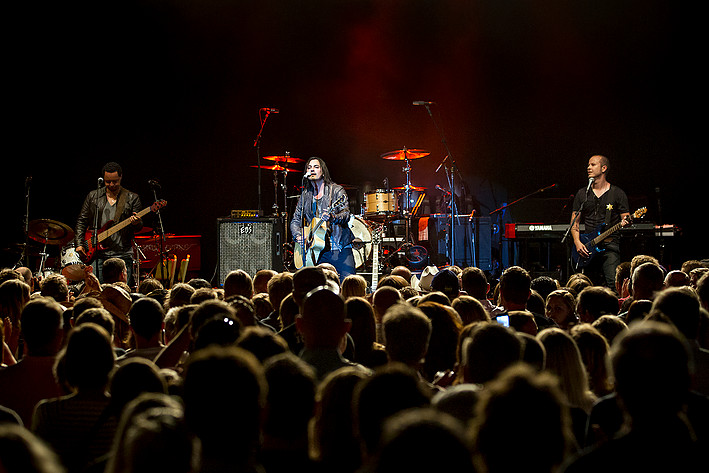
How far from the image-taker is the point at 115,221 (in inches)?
374

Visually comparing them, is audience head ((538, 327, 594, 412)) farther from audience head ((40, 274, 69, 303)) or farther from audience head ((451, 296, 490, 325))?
audience head ((40, 274, 69, 303))

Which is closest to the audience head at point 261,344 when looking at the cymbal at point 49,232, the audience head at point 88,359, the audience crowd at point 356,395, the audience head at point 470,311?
the audience crowd at point 356,395

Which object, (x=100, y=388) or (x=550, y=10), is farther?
(x=550, y=10)

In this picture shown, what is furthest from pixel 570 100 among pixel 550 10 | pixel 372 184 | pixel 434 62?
pixel 372 184

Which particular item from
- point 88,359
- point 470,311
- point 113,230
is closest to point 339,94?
point 113,230

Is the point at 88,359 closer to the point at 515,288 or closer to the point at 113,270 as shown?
the point at 515,288

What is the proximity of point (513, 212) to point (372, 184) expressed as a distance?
3.22m

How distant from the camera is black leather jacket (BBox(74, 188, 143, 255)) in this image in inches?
370

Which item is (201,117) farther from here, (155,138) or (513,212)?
(513,212)

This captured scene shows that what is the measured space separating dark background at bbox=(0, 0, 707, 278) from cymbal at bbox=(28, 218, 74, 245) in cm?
267

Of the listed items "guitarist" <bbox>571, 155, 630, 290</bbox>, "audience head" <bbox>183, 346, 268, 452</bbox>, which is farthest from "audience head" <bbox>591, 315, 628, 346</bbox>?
"guitarist" <bbox>571, 155, 630, 290</bbox>

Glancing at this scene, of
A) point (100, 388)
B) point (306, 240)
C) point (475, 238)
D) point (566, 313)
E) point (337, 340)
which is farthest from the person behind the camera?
point (475, 238)

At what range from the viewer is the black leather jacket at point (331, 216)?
10461 millimetres

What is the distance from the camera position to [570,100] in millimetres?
15039
